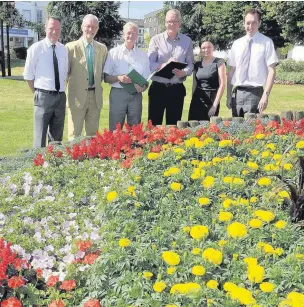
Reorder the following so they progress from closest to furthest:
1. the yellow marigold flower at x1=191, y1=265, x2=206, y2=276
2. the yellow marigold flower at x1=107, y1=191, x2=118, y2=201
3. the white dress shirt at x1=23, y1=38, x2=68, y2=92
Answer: the yellow marigold flower at x1=191, y1=265, x2=206, y2=276, the yellow marigold flower at x1=107, y1=191, x2=118, y2=201, the white dress shirt at x1=23, y1=38, x2=68, y2=92

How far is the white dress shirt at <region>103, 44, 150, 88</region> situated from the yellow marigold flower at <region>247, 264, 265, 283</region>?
4187 mm

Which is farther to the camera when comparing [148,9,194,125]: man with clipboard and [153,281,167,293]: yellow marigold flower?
[148,9,194,125]: man with clipboard

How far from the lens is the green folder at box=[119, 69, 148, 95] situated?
18.9 ft

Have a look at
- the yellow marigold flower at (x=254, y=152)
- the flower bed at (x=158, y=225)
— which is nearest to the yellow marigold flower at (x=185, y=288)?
the flower bed at (x=158, y=225)

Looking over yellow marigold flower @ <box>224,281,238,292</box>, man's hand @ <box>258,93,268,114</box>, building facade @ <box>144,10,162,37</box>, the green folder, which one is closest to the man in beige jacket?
the green folder

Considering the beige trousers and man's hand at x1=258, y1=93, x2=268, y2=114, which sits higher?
man's hand at x1=258, y1=93, x2=268, y2=114

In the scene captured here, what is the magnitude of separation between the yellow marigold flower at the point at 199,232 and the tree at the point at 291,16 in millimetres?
30160

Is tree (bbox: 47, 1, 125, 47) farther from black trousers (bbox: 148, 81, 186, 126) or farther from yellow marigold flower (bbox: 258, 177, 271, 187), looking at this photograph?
yellow marigold flower (bbox: 258, 177, 271, 187)

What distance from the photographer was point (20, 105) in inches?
561

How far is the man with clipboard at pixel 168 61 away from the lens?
19.9ft

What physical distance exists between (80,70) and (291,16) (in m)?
28.5

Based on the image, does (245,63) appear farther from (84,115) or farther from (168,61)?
(84,115)

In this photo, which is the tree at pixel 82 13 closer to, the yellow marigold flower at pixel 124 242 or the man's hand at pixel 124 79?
the man's hand at pixel 124 79

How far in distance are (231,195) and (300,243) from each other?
0.79 metres
